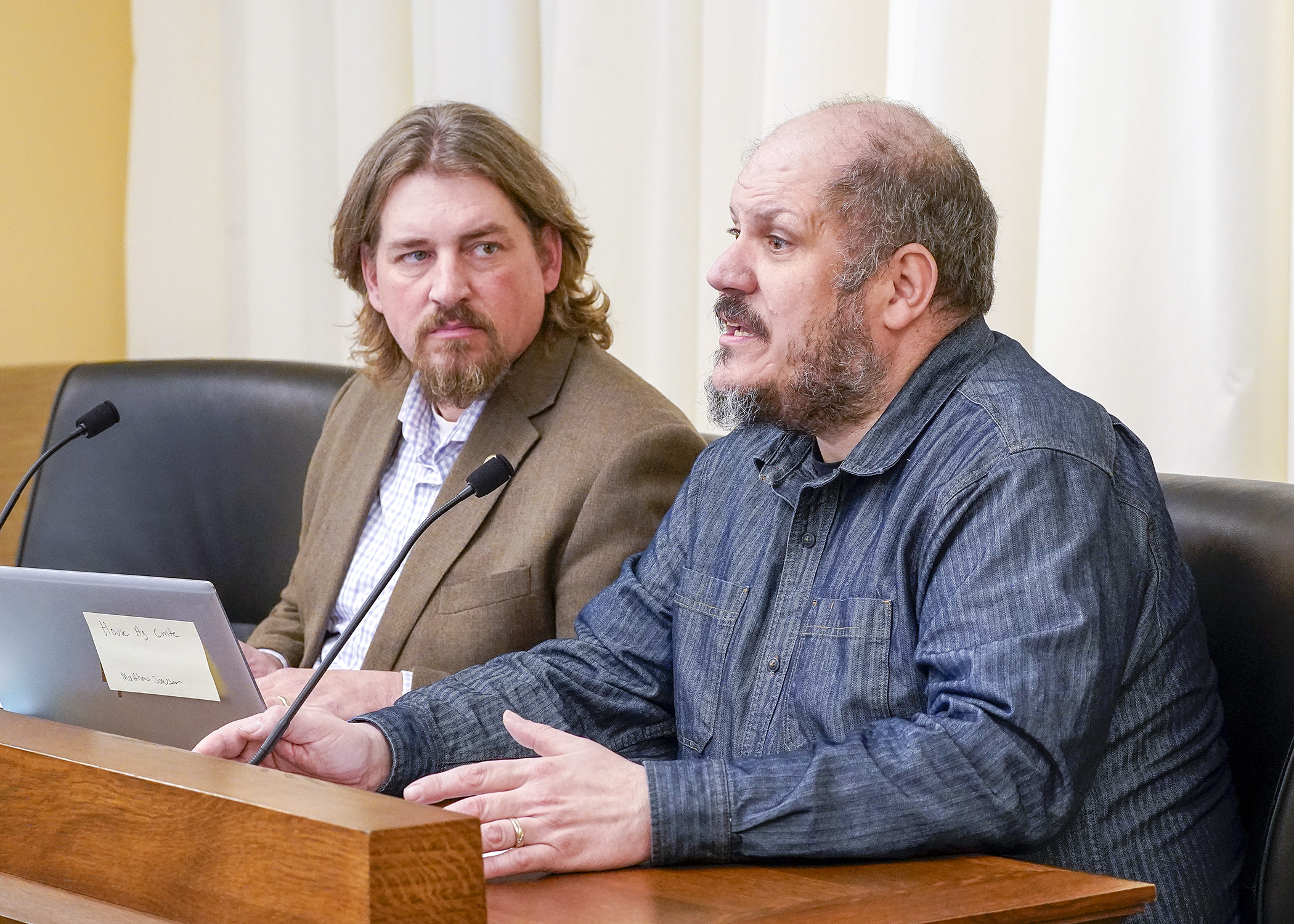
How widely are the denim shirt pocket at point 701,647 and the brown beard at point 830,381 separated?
189mm

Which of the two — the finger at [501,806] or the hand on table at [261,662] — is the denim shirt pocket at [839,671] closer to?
the finger at [501,806]

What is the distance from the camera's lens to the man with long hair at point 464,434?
1808mm

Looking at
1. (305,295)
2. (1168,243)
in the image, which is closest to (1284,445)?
(1168,243)

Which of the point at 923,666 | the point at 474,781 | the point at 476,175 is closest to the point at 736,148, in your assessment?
the point at 476,175

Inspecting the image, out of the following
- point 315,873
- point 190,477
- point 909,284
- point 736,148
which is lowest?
point 190,477

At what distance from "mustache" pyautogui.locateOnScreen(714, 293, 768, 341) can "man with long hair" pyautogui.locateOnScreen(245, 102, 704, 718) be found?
365mm

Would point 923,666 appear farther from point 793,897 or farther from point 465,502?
point 465,502

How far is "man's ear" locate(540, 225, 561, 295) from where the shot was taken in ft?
6.86

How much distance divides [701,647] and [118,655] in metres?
0.57

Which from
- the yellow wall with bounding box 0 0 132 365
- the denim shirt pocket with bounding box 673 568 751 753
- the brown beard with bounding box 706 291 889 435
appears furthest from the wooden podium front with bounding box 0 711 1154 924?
the yellow wall with bounding box 0 0 132 365

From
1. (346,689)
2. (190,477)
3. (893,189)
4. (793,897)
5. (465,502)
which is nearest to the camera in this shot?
(793,897)

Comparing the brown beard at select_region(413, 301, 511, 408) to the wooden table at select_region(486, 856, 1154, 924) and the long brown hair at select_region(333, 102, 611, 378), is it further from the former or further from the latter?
the wooden table at select_region(486, 856, 1154, 924)

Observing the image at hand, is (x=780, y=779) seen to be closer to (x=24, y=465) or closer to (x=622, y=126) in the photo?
(x=622, y=126)

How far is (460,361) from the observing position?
1.95 meters
